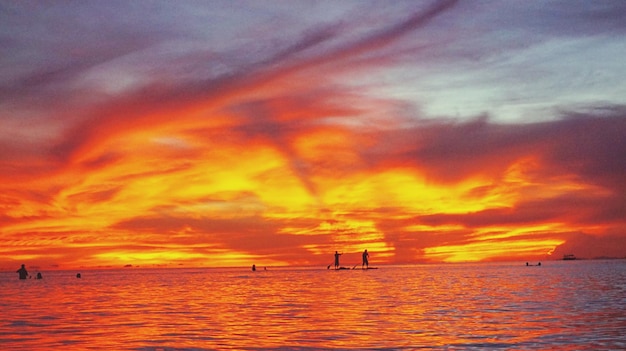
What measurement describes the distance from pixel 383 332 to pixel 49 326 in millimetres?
17878

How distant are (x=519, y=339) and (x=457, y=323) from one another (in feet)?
21.9

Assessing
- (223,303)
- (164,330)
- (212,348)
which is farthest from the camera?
(223,303)

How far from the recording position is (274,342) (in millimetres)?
30000

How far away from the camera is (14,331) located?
117ft

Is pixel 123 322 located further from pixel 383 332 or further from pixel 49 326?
pixel 383 332

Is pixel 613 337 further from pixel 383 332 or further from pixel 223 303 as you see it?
pixel 223 303

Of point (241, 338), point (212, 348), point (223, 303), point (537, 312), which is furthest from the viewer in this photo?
point (223, 303)

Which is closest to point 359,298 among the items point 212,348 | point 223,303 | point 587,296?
point 223,303

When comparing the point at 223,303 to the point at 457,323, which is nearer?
the point at 457,323

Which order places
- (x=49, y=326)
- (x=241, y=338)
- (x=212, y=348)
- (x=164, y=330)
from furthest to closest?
(x=49, y=326), (x=164, y=330), (x=241, y=338), (x=212, y=348)

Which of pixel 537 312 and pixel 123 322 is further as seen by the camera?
pixel 537 312

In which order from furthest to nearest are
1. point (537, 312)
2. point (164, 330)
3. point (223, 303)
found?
point (223, 303) < point (537, 312) < point (164, 330)

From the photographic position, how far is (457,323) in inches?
1423

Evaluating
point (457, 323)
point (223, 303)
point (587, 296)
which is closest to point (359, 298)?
point (223, 303)
